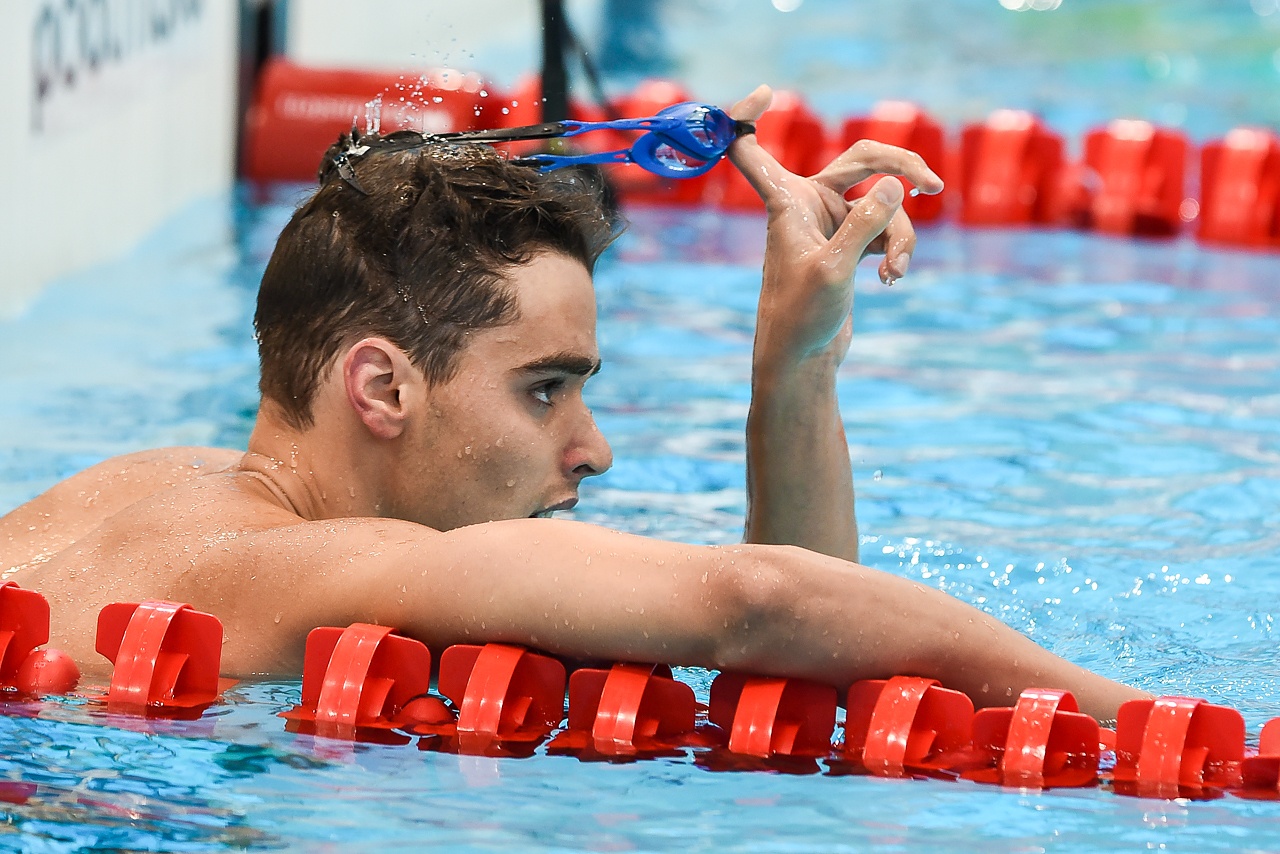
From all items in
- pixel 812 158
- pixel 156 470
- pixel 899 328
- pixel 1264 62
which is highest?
pixel 1264 62

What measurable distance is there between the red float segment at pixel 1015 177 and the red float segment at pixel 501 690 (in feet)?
20.8

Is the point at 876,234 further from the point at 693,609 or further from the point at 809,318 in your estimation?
the point at 693,609

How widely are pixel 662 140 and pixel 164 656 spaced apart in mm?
1089

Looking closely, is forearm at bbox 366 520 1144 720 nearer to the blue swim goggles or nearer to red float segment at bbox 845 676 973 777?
red float segment at bbox 845 676 973 777

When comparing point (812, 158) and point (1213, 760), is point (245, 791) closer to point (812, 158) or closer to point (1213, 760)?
point (1213, 760)

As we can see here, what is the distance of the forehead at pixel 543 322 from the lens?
2.40 meters

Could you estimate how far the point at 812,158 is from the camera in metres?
8.35

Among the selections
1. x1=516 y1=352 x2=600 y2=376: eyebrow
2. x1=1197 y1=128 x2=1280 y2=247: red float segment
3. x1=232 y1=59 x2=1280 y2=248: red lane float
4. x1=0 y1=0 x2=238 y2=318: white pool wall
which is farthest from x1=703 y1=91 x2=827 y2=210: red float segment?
x1=516 y1=352 x2=600 y2=376: eyebrow

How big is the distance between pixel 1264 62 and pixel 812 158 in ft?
22.0

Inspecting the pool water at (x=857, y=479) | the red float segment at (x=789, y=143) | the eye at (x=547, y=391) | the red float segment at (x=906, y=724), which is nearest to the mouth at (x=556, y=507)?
the eye at (x=547, y=391)

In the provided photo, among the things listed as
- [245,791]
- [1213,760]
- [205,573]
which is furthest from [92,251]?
[1213,760]

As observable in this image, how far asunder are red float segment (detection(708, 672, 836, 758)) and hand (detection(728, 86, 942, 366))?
64 centimetres

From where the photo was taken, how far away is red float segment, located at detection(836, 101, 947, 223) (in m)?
8.27

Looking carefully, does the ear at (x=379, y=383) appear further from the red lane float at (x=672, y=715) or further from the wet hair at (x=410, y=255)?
the red lane float at (x=672, y=715)
